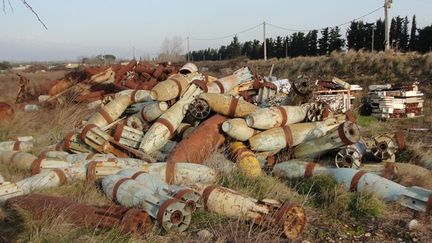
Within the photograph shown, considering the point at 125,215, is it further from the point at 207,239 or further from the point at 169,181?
the point at 169,181

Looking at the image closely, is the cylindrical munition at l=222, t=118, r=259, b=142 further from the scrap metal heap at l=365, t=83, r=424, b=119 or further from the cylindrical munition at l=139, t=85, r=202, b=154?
the scrap metal heap at l=365, t=83, r=424, b=119

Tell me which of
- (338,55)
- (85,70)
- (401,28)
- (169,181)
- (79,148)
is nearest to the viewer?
(169,181)

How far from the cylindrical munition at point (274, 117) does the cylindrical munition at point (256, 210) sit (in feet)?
6.20

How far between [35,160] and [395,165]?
4.58 metres

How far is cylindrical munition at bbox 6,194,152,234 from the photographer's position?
357 cm

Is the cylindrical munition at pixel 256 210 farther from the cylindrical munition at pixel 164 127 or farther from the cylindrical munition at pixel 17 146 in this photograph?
the cylindrical munition at pixel 17 146

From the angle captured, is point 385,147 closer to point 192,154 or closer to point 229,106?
point 229,106

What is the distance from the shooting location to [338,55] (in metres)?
18.4

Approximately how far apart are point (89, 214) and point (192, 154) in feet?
7.16

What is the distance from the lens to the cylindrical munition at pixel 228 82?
7696 millimetres

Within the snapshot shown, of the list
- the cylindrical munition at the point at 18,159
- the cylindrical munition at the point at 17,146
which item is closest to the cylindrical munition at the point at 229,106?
the cylindrical munition at the point at 18,159

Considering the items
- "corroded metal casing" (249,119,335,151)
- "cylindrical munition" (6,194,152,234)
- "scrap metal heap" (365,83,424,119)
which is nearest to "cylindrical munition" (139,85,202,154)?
"corroded metal casing" (249,119,335,151)

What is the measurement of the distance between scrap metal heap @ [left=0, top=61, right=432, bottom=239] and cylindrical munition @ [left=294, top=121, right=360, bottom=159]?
→ 0.05ft

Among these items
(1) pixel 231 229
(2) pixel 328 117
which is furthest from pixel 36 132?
(1) pixel 231 229
